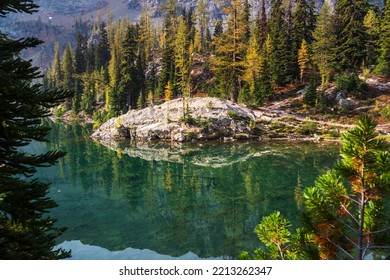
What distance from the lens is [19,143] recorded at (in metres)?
4.11

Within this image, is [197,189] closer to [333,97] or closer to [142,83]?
[333,97]

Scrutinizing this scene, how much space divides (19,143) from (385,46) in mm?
47701

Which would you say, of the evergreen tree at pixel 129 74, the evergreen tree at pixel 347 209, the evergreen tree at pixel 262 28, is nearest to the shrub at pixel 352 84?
the evergreen tree at pixel 262 28

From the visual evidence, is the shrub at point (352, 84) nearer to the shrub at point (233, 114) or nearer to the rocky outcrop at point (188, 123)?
the rocky outcrop at point (188, 123)

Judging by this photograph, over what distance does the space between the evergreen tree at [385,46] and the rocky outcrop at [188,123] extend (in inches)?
734

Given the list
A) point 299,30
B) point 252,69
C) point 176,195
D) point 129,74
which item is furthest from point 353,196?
point 129,74

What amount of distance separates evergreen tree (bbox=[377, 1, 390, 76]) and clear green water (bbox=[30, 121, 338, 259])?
19.0m

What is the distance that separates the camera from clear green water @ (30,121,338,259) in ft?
36.1

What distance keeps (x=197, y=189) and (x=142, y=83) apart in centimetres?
4139

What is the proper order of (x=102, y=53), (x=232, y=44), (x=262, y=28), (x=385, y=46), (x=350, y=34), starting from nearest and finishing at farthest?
(x=232, y=44) → (x=385, y=46) → (x=350, y=34) → (x=262, y=28) → (x=102, y=53)

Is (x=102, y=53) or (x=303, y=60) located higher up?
(x=102, y=53)

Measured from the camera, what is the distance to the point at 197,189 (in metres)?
18.6

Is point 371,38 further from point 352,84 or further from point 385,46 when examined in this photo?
point 352,84
